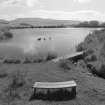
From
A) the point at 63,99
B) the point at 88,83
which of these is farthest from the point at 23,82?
the point at 88,83

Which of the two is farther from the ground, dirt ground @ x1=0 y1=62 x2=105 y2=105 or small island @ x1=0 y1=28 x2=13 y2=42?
dirt ground @ x1=0 y1=62 x2=105 y2=105

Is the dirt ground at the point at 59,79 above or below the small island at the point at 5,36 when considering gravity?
above

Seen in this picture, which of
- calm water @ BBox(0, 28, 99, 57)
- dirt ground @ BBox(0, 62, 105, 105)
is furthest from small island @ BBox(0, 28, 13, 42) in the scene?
dirt ground @ BBox(0, 62, 105, 105)

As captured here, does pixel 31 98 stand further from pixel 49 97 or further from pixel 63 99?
pixel 63 99

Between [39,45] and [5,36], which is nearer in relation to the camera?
[39,45]

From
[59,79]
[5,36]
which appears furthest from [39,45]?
[59,79]

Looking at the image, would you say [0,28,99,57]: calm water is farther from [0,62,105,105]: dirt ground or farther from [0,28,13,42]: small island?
[0,62,105,105]: dirt ground

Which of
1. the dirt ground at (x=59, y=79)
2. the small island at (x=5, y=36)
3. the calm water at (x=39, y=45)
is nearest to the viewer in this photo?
the dirt ground at (x=59, y=79)

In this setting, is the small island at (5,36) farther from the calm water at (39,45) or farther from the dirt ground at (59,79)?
the dirt ground at (59,79)

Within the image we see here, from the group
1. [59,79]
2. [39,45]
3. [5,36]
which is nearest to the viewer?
[59,79]

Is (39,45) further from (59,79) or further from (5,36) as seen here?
(59,79)

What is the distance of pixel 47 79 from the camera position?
895cm

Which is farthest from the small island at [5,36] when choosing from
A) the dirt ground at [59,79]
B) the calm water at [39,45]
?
the dirt ground at [59,79]

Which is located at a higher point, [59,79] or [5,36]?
[59,79]
